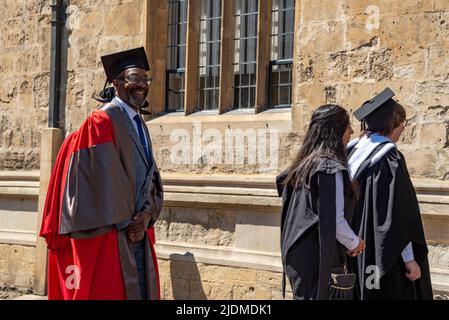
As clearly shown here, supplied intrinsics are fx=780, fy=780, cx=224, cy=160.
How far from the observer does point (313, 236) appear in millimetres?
4656

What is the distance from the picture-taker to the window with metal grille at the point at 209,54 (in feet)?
28.1

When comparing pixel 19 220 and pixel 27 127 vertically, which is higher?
pixel 27 127

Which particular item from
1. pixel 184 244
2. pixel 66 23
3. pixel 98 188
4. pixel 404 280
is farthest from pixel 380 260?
pixel 66 23

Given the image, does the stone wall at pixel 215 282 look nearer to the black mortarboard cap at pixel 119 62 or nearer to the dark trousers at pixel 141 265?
the dark trousers at pixel 141 265

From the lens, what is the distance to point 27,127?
9672 millimetres

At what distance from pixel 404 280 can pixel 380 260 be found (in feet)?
0.80

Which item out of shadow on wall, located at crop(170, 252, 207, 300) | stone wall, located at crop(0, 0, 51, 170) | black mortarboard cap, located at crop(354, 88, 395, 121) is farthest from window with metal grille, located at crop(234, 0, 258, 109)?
black mortarboard cap, located at crop(354, 88, 395, 121)

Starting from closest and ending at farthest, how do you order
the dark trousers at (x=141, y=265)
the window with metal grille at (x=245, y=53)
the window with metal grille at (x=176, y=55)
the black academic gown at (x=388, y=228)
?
the black academic gown at (x=388, y=228) → the dark trousers at (x=141, y=265) → the window with metal grille at (x=245, y=53) → the window with metal grille at (x=176, y=55)

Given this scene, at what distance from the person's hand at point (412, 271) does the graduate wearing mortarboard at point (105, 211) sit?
162 centimetres

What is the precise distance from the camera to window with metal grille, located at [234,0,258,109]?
823cm

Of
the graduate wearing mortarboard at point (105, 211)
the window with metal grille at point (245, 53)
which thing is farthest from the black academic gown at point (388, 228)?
the window with metal grille at point (245, 53)

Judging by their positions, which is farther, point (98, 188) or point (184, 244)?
point (184, 244)

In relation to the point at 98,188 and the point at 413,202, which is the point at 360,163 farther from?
the point at 98,188

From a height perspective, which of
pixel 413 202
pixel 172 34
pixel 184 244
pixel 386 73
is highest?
pixel 172 34
